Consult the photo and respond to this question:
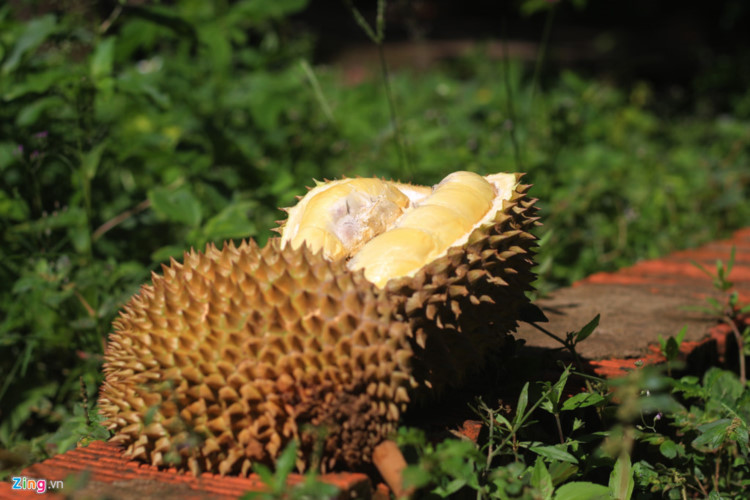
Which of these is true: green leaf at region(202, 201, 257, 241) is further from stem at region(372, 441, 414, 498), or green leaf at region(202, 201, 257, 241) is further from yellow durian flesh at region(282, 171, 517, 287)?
stem at region(372, 441, 414, 498)

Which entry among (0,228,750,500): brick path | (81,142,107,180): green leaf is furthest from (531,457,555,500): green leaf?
(81,142,107,180): green leaf

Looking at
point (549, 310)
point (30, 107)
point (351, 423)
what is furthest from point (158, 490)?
point (30, 107)

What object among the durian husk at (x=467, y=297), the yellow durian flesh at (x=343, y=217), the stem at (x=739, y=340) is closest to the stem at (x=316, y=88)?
the yellow durian flesh at (x=343, y=217)

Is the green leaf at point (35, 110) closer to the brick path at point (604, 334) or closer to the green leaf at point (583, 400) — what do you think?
the brick path at point (604, 334)

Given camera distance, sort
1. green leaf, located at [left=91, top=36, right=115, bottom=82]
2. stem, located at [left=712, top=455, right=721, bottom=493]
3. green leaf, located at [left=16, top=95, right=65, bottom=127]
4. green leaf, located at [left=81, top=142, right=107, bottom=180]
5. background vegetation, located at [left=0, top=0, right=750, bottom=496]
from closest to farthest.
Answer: stem, located at [left=712, top=455, right=721, bottom=493] < background vegetation, located at [left=0, top=0, right=750, bottom=496] < green leaf, located at [left=81, top=142, right=107, bottom=180] < green leaf, located at [left=16, top=95, right=65, bottom=127] < green leaf, located at [left=91, top=36, right=115, bottom=82]

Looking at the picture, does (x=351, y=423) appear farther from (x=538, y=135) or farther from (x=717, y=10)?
(x=717, y=10)
